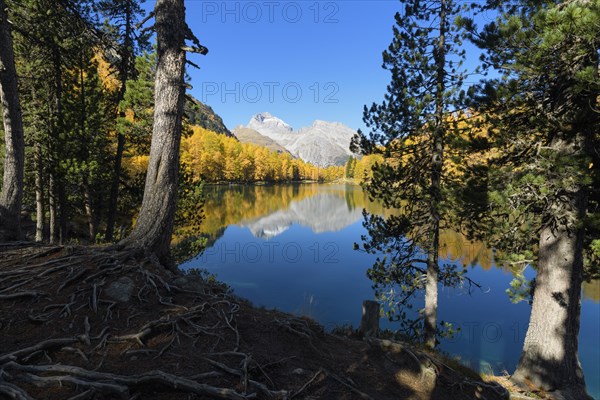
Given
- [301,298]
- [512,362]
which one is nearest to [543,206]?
[512,362]

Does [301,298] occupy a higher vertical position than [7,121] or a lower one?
lower

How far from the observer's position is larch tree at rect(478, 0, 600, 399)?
5113 mm

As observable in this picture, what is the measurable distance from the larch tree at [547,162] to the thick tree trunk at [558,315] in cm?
2

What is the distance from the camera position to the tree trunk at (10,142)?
688 centimetres

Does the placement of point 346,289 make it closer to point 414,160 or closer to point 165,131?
point 414,160

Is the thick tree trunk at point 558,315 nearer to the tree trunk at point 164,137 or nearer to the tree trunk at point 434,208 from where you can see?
the tree trunk at point 434,208

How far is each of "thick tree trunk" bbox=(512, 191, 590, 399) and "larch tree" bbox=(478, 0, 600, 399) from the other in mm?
16

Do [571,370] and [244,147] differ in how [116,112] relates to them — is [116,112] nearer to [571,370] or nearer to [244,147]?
[571,370]

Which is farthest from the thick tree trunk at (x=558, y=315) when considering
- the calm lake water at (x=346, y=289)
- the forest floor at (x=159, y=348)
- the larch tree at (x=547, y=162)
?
the calm lake water at (x=346, y=289)

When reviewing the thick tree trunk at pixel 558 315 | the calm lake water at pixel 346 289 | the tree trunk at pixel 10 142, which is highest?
the tree trunk at pixel 10 142

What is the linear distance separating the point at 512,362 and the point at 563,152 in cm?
1118

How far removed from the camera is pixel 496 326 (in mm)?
15555

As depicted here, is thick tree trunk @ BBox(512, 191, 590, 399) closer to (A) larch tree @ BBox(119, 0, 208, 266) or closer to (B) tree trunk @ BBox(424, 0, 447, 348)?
(B) tree trunk @ BBox(424, 0, 447, 348)

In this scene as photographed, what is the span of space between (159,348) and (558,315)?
715 centimetres
